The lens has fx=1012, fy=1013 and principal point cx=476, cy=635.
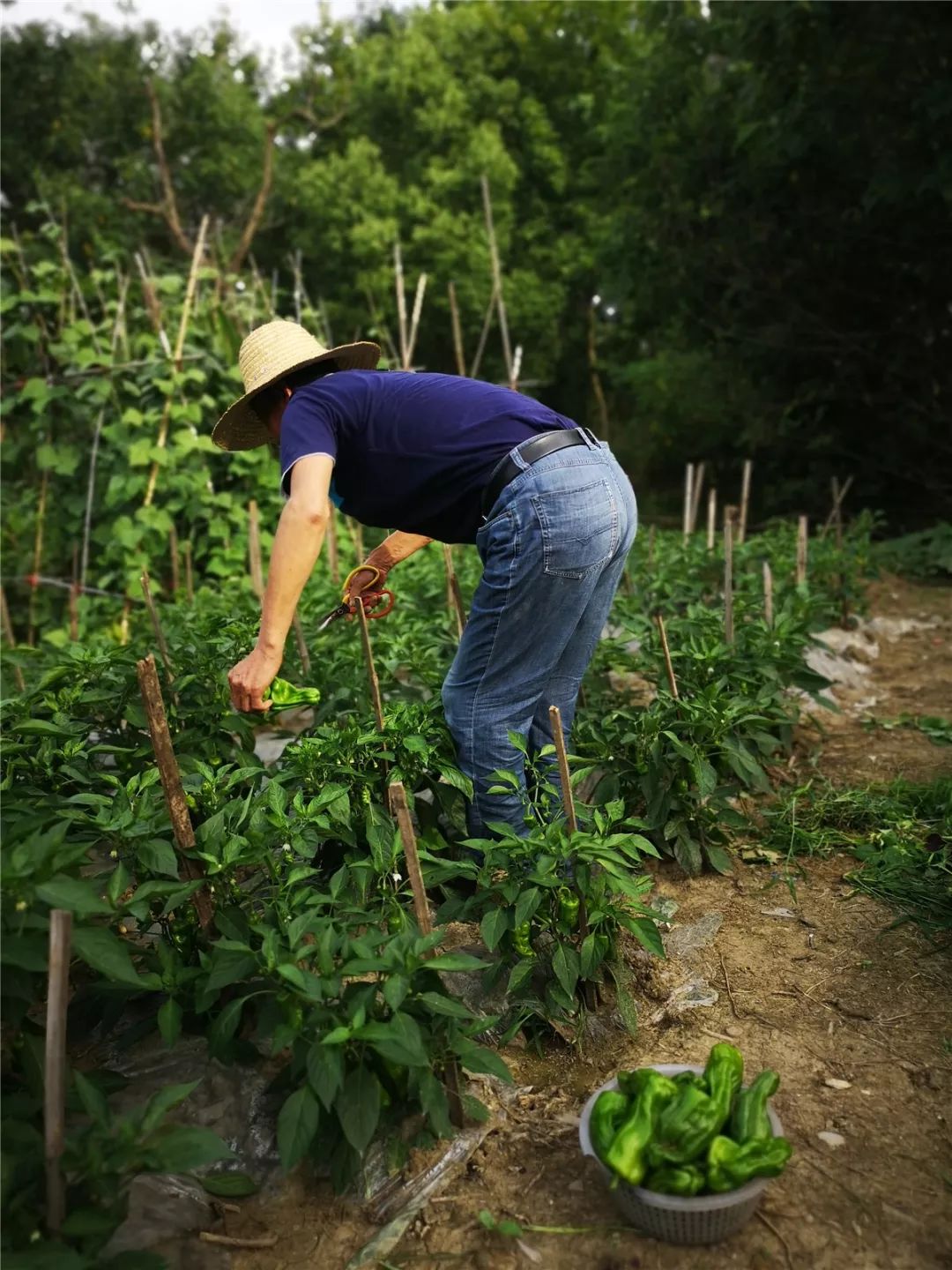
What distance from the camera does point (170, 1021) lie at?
2.00 m

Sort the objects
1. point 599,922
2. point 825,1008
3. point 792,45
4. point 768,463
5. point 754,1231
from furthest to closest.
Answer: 1. point 768,463
2. point 792,45
3. point 825,1008
4. point 599,922
5. point 754,1231

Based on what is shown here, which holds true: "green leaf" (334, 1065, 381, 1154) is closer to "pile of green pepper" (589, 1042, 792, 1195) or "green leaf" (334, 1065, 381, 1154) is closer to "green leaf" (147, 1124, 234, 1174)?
"green leaf" (147, 1124, 234, 1174)

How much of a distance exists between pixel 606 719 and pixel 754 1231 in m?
1.52

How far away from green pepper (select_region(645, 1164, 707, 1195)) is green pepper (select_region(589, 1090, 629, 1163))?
97mm

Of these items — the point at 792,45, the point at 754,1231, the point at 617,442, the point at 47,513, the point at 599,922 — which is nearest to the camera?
the point at 754,1231

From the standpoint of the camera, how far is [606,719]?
316cm

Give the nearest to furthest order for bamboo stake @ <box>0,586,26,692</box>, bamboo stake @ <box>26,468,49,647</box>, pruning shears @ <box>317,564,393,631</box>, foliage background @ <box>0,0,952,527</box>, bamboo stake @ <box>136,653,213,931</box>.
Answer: bamboo stake @ <box>136,653,213,931</box> < pruning shears @ <box>317,564,393,631</box> < bamboo stake @ <box>0,586,26,692</box> < bamboo stake @ <box>26,468,49,647</box> < foliage background @ <box>0,0,952,527</box>

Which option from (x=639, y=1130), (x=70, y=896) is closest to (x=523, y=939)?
(x=639, y=1130)

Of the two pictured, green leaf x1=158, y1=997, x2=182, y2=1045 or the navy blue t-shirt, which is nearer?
green leaf x1=158, y1=997, x2=182, y2=1045

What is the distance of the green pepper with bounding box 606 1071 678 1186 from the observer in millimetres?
1795

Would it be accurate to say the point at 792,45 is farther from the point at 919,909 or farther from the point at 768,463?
the point at 919,909

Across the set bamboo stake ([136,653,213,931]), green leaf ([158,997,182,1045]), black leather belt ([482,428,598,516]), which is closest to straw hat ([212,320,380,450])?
black leather belt ([482,428,598,516])

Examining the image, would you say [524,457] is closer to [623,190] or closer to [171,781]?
[171,781]

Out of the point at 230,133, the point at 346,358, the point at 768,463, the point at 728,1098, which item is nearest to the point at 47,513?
the point at 346,358
